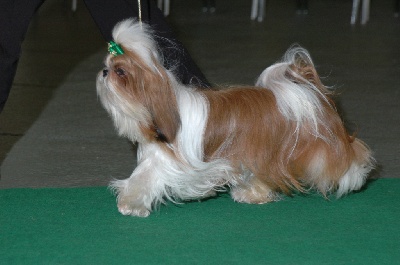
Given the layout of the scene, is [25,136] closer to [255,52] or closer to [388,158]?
[388,158]

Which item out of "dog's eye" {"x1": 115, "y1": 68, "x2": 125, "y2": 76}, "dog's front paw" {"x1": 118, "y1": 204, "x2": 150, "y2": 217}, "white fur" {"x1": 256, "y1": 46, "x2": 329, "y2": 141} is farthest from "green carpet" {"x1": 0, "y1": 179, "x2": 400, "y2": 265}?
"dog's eye" {"x1": 115, "y1": 68, "x2": 125, "y2": 76}

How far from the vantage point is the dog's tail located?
12.5 feet

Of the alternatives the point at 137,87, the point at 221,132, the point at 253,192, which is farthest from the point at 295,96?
the point at 137,87

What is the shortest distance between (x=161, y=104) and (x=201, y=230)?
1.88 feet

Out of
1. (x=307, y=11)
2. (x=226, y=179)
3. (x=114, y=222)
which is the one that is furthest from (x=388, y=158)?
(x=307, y=11)

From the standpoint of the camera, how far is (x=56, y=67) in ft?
24.1

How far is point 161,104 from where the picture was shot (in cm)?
351

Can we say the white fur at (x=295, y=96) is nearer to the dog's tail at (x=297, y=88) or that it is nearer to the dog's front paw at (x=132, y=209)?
the dog's tail at (x=297, y=88)

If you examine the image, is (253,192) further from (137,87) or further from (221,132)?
(137,87)

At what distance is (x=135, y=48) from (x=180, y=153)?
1.62ft

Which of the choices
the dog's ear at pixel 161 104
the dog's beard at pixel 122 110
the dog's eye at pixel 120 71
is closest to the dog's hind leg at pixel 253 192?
the dog's ear at pixel 161 104

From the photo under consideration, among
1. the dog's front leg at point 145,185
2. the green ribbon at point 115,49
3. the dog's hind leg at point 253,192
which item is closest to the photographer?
the green ribbon at point 115,49

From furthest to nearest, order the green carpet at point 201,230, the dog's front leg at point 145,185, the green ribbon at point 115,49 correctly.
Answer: the dog's front leg at point 145,185 < the green ribbon at point 115,49 < the green carpet at point 201,230

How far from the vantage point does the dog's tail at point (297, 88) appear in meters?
3.80
